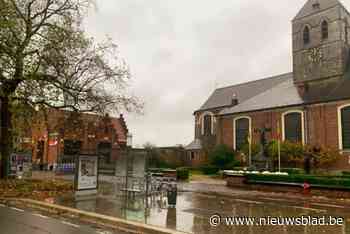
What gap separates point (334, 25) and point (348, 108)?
12.6m

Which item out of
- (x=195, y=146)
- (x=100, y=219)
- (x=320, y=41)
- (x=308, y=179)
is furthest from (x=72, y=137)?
(x=320, y=41)

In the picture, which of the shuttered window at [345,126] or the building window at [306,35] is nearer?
the shuttered window at [345,126]

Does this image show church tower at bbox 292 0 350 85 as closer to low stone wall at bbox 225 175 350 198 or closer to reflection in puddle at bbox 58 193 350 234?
low stone wall at bbox 225 175 350 198

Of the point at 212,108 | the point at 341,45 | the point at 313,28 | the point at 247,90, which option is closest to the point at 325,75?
the point at 341,45

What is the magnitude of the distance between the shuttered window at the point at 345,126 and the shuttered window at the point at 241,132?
1243 centimetres

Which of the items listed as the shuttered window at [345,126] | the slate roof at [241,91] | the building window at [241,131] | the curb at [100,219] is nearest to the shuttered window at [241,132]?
the building window at [241,131]

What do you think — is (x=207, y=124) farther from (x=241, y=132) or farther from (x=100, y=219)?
(x=100, y=219)

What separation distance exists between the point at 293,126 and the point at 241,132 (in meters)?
7.92

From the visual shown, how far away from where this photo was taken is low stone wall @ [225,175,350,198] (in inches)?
773

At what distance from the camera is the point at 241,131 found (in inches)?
1903

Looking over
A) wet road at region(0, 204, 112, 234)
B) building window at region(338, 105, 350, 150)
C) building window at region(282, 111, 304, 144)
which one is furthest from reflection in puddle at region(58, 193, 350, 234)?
building window at region(282, 111, 304, 144)

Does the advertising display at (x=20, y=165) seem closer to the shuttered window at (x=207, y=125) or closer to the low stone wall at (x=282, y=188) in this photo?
the low stone wall at (x=282, y=188)

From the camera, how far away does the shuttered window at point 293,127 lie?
41.8 m

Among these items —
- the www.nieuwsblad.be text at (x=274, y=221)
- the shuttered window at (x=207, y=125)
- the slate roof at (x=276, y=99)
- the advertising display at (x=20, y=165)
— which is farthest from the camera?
the shuttered window at (x=207, y=125)
